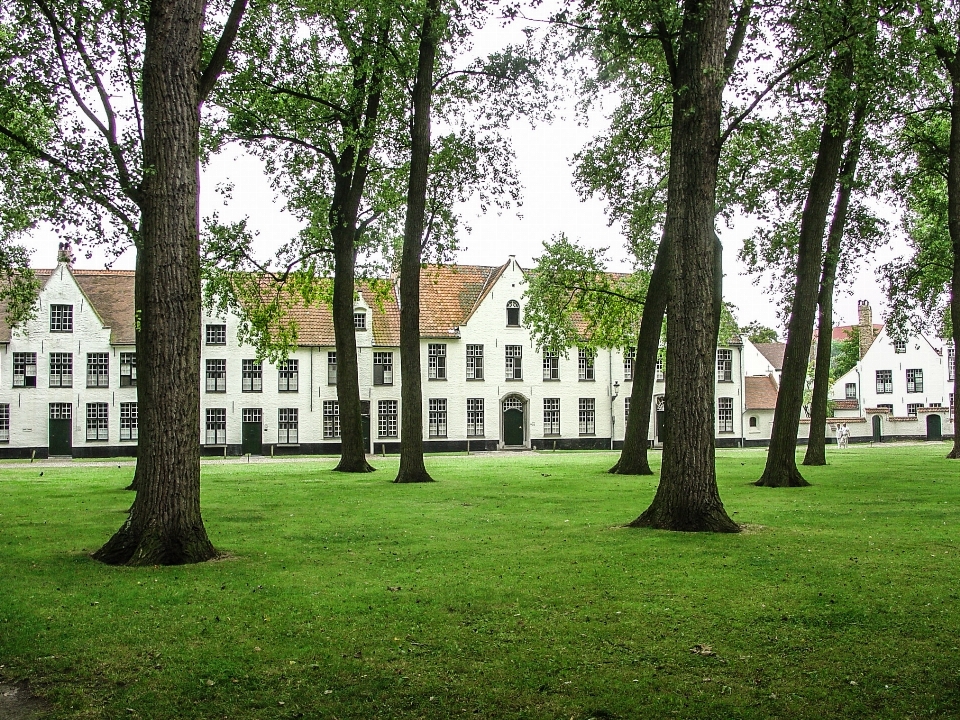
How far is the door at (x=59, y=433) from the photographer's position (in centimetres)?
4669

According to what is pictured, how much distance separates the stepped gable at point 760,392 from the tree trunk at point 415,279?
4134 cm

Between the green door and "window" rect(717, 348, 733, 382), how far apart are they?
47.1ft

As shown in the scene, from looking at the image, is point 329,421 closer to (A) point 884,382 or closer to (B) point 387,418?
(B) point 387,418

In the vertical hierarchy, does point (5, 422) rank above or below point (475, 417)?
above

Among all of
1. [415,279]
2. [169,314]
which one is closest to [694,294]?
[169,314]

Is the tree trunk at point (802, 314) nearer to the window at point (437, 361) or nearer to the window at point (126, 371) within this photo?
the window at point (437, 361)

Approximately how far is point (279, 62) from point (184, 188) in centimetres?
1539

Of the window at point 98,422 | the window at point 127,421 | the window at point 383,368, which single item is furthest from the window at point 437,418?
the window at point 98,422

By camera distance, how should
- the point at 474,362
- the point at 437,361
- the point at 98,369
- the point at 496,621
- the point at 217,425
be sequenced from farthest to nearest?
1. the point at 474,362
2. the point at 437,361
3. the point at 217,425
4. the point at 98,369
5. the point at 496,621

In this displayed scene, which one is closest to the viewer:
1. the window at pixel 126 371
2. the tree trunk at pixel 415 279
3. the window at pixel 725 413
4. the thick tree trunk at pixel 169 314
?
the thick tree trunk at pixel 169 314

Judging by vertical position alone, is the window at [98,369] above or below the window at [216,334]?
below

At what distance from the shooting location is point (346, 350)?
86.5 ft

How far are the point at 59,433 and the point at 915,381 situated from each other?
63.0 metres

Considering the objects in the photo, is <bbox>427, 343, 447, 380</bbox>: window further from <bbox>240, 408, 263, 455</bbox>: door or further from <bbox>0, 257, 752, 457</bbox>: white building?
<bbox>240, 408, 263, 455</bbox>: door
